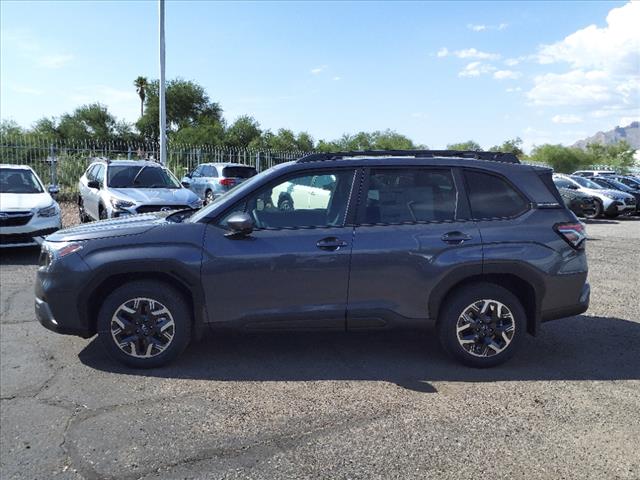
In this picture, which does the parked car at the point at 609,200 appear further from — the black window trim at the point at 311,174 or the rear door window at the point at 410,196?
the black window trim at the point at 311,174

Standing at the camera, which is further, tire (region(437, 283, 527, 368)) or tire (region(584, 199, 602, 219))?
tire (region(584, 199, 602, 219))

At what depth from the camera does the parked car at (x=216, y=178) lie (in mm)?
17406

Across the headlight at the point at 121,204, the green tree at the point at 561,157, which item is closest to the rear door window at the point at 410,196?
the headlight at the point at 121,204

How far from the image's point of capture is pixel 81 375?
4406 mm

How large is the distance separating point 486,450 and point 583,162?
73.2 meters

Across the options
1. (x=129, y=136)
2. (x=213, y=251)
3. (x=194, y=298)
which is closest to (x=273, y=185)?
(x=213, y=251)

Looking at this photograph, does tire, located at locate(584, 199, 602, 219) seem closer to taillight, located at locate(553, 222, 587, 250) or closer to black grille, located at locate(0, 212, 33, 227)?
taillight, located at locate(553, 222, 587, 250)

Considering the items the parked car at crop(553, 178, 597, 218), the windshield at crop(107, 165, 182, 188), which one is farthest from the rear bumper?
the parked car at crop(553, 178, 597, 218)

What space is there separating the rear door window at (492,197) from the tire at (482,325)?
2.09 ft

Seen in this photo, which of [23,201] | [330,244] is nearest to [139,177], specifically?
[23,201]

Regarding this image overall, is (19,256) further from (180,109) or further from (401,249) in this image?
(180,109)

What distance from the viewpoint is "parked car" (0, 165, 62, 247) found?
9.13 metres

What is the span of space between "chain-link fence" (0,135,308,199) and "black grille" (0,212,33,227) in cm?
851

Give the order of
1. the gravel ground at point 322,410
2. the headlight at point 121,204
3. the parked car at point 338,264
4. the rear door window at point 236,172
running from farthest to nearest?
1. the rear door window at point 236,172
2. the headlight at point 121,204
3. the parked car at point 338,264
4. the gravel ground at point 322,410
